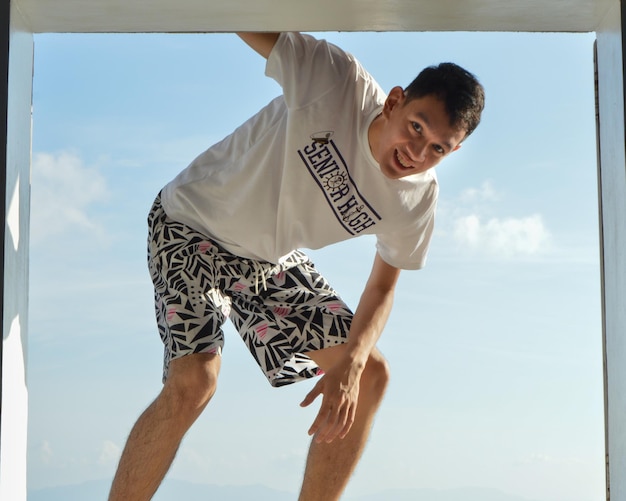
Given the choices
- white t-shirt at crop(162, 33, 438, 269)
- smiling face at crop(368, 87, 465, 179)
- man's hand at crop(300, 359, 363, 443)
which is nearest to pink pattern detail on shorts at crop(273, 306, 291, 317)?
white t-shirt at crop(162, 33, 438, 269)

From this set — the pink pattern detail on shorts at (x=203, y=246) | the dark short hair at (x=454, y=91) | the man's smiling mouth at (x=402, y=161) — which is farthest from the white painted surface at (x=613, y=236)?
the pink pattern detail on shorts at (x=203, y=246)

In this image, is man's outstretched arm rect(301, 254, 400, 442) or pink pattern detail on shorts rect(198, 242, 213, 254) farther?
pink pattern detail on shorts rect(198, 242, 213, 254)

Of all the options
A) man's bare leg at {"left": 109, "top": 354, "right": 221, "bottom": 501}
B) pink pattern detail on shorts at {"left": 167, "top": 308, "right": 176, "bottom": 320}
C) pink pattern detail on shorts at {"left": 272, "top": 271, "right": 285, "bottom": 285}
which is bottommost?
man's bare leg at {"left": 109, "top": 354, "right": 221, "bottom": 501}

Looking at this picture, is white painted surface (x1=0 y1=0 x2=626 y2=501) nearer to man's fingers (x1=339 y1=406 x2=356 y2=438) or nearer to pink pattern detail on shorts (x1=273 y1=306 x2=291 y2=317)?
man's fingers (x1=339 y1=406 x2=356 y2=438)

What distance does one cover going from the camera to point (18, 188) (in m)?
1.95

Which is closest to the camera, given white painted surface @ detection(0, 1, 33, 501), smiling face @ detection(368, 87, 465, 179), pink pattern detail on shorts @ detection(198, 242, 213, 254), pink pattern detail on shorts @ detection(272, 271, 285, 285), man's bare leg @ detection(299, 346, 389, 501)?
white painted surface @ detection(0, 1, 33, 501)

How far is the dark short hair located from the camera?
2373mm

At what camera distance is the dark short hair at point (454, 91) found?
237 cm

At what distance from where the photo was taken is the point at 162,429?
7.79 ft

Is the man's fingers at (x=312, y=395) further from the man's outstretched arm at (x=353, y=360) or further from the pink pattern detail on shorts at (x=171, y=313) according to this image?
the pink pattern detail on shorts at (x=171, y=313)

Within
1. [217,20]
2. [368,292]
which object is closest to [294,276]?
[368,292]

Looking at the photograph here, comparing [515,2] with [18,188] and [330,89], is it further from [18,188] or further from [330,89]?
[18,188]

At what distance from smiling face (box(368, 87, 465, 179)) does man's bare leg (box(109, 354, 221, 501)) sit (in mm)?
788

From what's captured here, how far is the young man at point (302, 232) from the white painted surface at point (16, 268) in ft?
1.49
